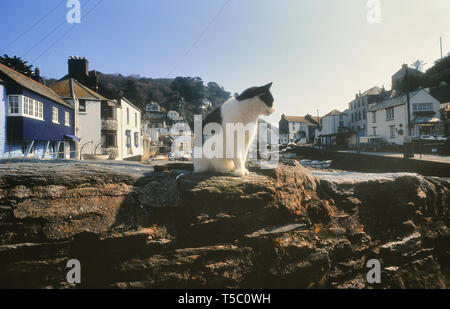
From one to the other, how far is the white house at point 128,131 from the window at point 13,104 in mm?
11365

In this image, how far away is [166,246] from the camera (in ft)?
7.98

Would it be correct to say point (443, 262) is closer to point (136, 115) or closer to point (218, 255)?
point (218, 255)

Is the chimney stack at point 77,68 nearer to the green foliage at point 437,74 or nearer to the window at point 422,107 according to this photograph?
the window at point 422,107

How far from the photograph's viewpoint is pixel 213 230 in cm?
261

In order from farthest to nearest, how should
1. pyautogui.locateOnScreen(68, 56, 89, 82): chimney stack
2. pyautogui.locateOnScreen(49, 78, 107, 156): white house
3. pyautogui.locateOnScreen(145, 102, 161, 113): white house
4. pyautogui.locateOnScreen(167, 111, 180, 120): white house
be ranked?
1. pyautogui.locateOnScreen(145, 102, 161, 113): white house
2. pyautogui.locateOnScreen(167, 111, 180, 120): white house
3. pyautogui.locateOnScreen(68, 56, 89, 82): chimney stack
4. pyautogui.locateOnScreen(49, 78, 107, 156): white house

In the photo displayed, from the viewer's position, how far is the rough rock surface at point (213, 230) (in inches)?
86.1

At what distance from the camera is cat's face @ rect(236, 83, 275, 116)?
12.0 feet

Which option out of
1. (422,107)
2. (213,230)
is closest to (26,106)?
(213,230)

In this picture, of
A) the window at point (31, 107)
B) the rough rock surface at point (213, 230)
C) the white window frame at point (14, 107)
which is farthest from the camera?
the window at point (31, 107)

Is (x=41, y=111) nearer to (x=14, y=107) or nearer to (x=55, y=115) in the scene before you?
(x=55, y=115)

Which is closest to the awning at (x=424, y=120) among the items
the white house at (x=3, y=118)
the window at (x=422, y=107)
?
the window at (x=422, y=107)

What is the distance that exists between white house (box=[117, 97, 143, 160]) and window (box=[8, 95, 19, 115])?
447 inches

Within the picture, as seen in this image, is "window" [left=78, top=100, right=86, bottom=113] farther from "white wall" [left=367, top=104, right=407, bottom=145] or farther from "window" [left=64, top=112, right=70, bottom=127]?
"white wall" [left=367, top=104, right=407, bottom=145]

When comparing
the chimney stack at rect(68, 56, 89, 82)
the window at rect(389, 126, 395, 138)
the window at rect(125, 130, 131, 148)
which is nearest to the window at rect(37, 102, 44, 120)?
the chimney stack at rect(68, 56, 89, 82)
